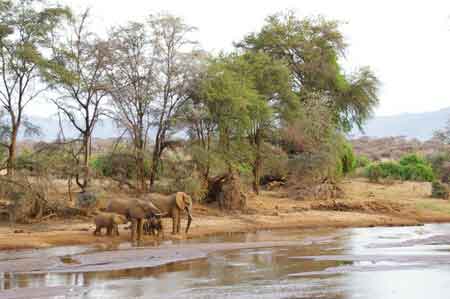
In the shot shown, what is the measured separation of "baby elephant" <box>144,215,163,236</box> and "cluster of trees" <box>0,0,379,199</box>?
Answer: 13.3 ft

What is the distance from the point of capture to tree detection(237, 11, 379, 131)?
4156cm

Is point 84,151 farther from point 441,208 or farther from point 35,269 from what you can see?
point 441,208

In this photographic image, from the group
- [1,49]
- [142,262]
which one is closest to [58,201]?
[1,49]

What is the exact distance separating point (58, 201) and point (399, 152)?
5931cm

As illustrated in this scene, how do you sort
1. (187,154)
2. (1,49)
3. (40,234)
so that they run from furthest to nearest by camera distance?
(187,154)
(1,49)
(40,234)

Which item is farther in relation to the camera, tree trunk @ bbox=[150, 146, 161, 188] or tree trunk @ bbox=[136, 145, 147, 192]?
tree trunk @ bbox=[150, 146, 161, 188]

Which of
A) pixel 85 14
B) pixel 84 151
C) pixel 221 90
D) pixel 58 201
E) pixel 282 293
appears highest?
pixel 85 14

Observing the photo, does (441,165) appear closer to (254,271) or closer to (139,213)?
(139,213)

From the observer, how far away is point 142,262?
18.8 meters

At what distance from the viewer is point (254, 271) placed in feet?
57.4

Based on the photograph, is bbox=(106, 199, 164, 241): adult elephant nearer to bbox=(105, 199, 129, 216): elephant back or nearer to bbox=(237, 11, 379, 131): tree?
bbox=(105, 199, 129, 216): elephant back

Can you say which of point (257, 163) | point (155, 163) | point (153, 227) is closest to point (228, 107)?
point (155, 163)

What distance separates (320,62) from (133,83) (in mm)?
15725

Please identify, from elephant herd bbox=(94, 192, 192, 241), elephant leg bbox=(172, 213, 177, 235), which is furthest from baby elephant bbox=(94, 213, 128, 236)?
elephant leg bbox=(172, 213, 177, 235)
